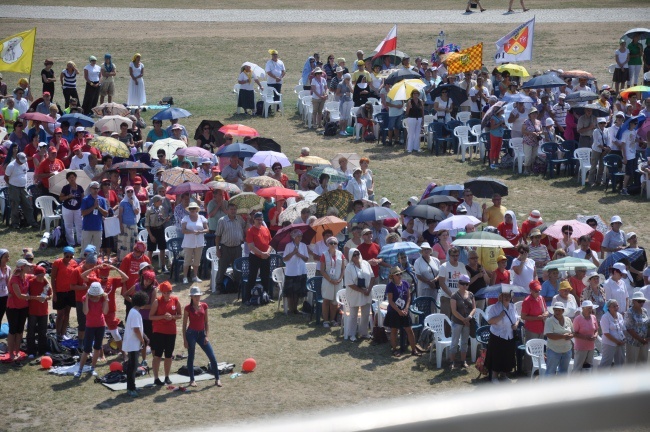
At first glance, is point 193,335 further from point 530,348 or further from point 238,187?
point 238,187

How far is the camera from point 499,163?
23.2 meters

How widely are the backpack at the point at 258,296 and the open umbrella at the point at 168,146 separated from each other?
18.5ft

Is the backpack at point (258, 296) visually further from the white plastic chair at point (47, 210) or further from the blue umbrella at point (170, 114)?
the blue umbrella at point (170, 114)

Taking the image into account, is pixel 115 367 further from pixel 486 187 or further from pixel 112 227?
pixel 486 187

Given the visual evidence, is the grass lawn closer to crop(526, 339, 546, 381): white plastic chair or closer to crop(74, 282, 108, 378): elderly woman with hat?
crop(74, 282, 108, 378): elderly woman with hat

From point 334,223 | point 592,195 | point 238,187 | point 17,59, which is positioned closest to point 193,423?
point 334,223

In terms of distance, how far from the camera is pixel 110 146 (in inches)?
765

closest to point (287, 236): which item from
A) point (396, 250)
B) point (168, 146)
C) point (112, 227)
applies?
point (396, 250)

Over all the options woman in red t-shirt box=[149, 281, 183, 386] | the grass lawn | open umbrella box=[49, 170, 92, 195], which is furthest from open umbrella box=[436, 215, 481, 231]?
open umbrella box=[49, 170, 92, 195]

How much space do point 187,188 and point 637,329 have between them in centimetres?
777

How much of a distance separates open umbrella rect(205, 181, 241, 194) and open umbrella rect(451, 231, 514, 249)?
4639 mm

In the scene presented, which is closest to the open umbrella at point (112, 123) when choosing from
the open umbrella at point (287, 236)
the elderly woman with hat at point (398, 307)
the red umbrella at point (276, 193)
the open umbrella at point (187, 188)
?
the open umbrella at point (187, 188)

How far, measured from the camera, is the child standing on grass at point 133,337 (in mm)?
11805

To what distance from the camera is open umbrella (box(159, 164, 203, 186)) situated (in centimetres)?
1748
